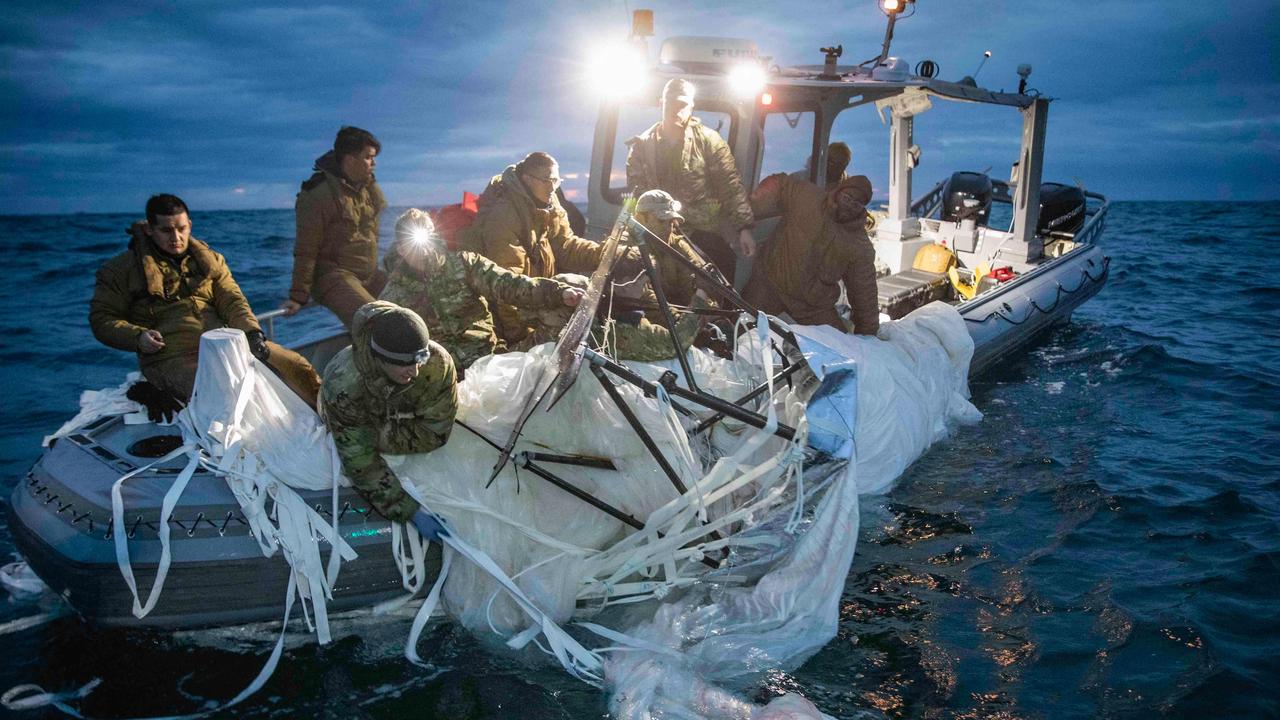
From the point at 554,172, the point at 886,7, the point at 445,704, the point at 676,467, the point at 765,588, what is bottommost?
the point at 445,704

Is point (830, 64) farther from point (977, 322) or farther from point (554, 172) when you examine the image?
point (554, 172)

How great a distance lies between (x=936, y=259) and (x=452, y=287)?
6752mm

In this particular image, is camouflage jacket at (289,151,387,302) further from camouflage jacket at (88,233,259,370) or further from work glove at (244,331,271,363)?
work glove at (244,331,271,363)

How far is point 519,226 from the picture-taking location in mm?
4883

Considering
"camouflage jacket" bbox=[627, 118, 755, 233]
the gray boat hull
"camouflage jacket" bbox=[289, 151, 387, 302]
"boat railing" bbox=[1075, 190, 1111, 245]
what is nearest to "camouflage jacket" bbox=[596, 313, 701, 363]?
the gray boat hull

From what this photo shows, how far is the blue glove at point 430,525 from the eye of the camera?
3602mm

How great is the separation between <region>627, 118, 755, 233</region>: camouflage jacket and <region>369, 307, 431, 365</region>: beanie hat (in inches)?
116

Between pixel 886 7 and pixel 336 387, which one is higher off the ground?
pixel 886 7

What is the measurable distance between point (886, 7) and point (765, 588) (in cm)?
667

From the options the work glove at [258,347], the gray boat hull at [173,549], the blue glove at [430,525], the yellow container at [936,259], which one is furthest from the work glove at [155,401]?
the yellow container at [936,259]

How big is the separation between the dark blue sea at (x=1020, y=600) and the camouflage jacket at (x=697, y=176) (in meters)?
2.47

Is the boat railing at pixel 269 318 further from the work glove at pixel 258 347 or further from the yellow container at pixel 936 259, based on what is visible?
the yellow container at pixel 936 259

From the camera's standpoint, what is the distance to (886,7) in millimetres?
7887

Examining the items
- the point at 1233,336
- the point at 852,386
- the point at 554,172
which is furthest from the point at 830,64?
the point at 1233,336
